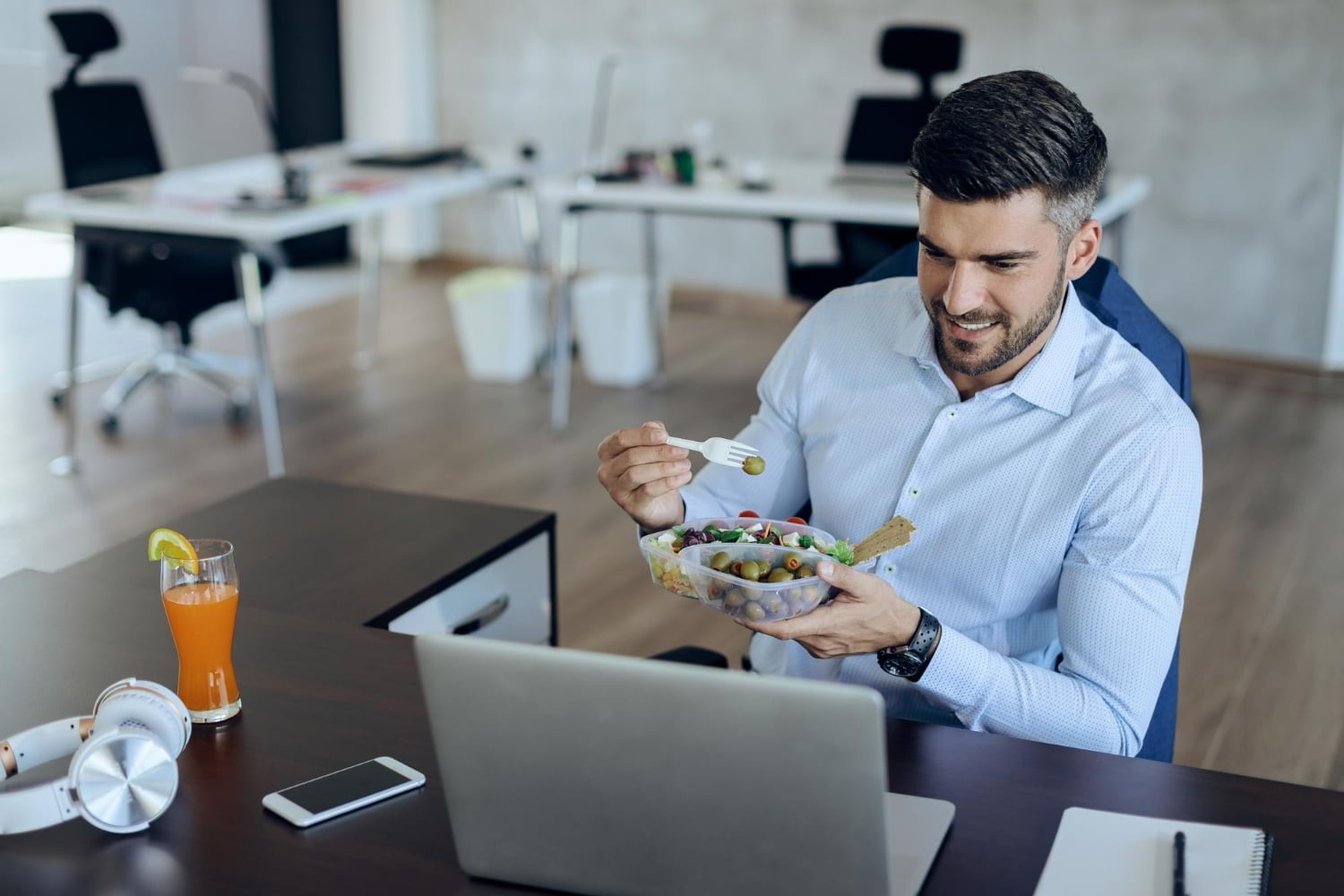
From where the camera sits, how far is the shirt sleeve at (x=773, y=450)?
70.6 inches

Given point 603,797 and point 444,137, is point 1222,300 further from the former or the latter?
point 603,797

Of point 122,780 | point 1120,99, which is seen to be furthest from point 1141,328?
point 1120,99

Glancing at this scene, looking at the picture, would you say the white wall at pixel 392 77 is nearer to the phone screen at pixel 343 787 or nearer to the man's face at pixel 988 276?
the man's face at pixel 988 276

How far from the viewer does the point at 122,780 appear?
118 cm

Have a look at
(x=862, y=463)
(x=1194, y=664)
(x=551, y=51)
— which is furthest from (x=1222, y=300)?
(x=862, y=463)

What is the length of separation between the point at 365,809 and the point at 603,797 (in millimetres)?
268

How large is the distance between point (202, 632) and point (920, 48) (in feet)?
11.8

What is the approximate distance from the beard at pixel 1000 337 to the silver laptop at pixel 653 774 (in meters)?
0.62

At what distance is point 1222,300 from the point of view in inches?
207

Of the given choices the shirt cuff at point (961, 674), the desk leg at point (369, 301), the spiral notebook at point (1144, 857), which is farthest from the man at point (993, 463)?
the desk leg at point (369, 301)

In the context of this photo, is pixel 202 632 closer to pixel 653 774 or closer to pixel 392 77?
pixel 653 774

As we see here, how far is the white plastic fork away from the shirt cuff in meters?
0.30

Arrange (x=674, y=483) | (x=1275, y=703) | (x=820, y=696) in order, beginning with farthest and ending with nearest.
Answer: (x=1275, y=703), (x=674, y=483), (x=820, y=696)

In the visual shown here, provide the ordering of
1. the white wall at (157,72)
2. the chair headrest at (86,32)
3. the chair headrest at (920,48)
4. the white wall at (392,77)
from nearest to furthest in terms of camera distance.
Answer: the chair headrest at (86,32) → the chair headrest at (920,48) → the white wall at (157,72) → the white wall at (392,77)
